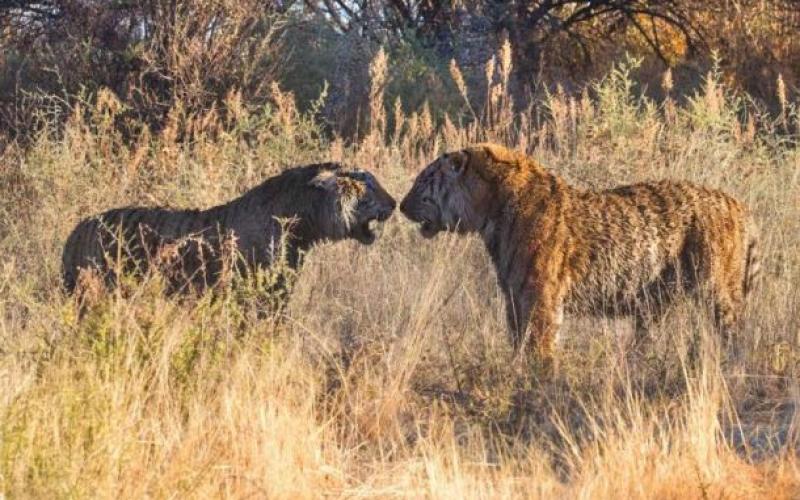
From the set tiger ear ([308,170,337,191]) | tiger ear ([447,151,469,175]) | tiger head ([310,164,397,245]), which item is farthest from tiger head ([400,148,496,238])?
tiger ear ([308,170,337,191])

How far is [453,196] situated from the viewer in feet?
25.2

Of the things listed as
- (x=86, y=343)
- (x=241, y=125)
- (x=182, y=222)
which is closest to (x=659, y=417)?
(x=86, y=343)

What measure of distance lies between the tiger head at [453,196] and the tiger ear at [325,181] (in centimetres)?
44

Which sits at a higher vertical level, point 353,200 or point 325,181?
point 325,181

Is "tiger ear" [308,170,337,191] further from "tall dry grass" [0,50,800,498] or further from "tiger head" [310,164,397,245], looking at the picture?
"tall dry grass" [0,50,800,498]

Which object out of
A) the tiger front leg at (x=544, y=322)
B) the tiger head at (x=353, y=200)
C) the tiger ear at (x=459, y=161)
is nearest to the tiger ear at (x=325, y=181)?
the tiger head at (x=353, y=200)

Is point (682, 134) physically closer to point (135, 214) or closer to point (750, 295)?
point (750, 295)

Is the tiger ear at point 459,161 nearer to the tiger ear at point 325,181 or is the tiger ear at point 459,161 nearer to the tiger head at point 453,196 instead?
the tiger head at point 453,196

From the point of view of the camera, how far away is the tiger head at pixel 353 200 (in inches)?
306

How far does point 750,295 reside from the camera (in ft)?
25.2

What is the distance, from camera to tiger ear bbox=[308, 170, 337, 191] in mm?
7781

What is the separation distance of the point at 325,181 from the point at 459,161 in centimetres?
80

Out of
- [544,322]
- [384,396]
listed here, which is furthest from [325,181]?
[384,396]

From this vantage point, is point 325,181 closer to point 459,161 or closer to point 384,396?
point 459,161
